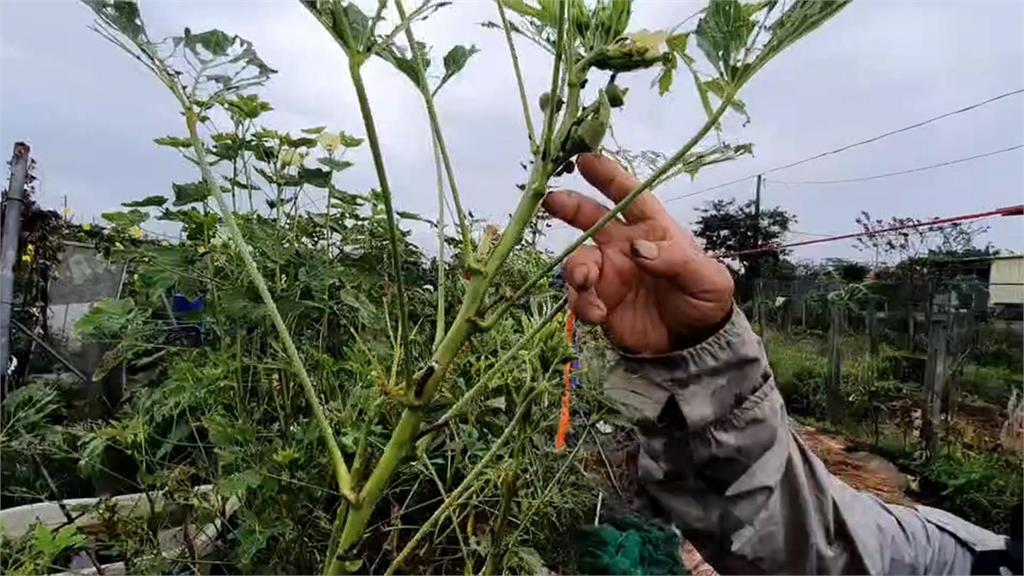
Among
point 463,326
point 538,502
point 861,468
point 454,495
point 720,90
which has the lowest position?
point 861,468

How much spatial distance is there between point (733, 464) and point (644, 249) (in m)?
0.20

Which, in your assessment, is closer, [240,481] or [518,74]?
[518,74]

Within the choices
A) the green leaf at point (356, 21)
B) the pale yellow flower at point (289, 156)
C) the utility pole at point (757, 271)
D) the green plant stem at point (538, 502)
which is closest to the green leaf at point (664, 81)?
the green leaf at point (356, 21)

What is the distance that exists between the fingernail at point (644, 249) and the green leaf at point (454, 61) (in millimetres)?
166

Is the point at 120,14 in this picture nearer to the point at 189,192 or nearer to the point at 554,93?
the point at 554,93

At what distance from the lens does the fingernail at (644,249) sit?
490mm

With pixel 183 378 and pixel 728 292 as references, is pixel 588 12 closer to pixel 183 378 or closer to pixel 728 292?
pixel 728 292

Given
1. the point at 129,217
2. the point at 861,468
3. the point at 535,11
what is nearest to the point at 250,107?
the point at 129,217

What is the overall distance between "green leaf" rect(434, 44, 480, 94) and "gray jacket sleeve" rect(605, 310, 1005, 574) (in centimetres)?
27

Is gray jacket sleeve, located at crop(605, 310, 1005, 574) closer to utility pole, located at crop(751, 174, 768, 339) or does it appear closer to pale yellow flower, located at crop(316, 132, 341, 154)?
pale yellow flower, located at crop(316, 132, 341, 154)

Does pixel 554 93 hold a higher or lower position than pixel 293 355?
higher

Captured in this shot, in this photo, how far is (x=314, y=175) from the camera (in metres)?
0.94

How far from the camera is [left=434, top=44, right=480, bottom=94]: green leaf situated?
386mm

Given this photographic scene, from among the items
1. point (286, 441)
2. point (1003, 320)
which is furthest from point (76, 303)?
point (1003, 320)
